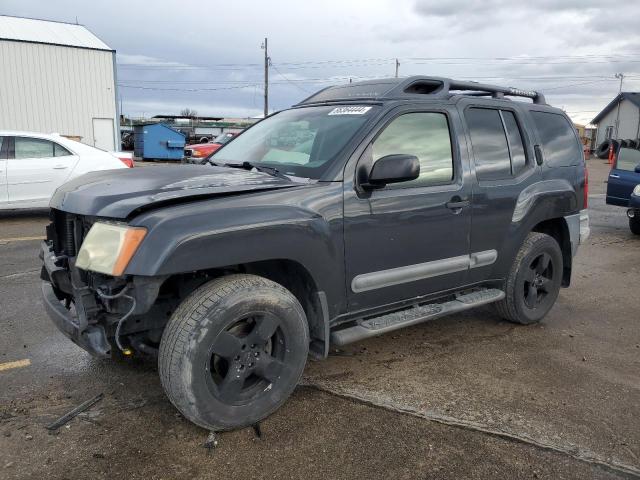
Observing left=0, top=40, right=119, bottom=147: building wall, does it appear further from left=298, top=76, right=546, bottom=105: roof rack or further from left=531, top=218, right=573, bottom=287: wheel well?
left=531, top=218, right=573, bottom=287: wheel well

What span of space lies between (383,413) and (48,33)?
100.0 ft

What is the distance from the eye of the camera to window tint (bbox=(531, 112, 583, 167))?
4.70 meters

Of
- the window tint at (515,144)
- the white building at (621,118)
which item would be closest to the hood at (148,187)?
the window tint at (515,144)

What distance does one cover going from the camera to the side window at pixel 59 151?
30.7 feet

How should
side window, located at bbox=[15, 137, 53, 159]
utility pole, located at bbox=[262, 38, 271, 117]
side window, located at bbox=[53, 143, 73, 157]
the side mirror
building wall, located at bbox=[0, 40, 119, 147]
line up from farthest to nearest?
1. utility pole, located at bbox=[262, 38, 271, 117]
2. building wall, located at bbox=[0, 40, 119, 147]
3. side window, located at bbox=[53, 143, 73, 157]
4. side window, located at bbox=[15, 137, 53, 159]
5. the side mirror

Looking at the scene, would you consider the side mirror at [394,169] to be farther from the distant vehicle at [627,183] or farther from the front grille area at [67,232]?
the distant vehicle at [627,183]

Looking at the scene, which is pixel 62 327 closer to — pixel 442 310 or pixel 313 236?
pixel 313 236

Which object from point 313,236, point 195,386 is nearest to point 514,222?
point 313,236

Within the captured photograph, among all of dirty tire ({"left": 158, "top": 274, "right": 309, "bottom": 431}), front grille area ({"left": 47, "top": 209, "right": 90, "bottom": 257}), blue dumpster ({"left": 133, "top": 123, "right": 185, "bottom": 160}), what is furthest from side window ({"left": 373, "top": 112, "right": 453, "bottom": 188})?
blue dumpster ({"left": 133, "top": 123, "right": 185, "bottom": 160})

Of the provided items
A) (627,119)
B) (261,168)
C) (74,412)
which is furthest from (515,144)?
(627,119)

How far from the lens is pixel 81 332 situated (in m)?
2.79

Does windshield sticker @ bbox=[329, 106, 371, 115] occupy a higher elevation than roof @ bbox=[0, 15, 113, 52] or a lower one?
lower

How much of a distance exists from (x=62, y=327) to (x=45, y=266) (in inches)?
24.4

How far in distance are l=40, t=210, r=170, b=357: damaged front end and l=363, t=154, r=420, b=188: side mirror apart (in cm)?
137
